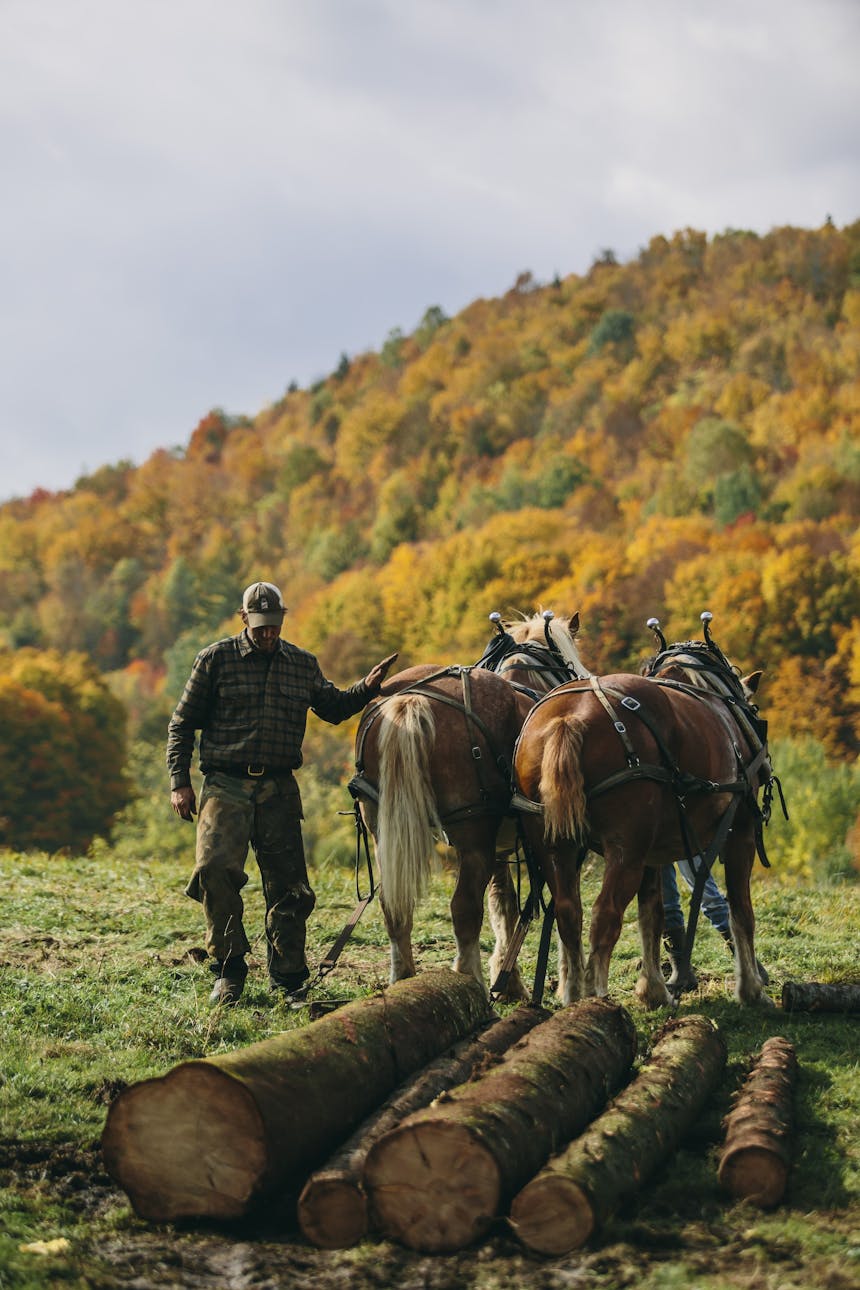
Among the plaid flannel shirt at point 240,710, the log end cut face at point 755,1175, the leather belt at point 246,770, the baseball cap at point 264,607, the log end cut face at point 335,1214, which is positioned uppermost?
the baseball cap at point 264,607

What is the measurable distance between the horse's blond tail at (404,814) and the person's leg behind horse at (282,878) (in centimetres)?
64

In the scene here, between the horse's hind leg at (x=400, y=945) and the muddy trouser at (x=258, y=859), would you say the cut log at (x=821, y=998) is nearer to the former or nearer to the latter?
the horse's hind leg at (x=400, y=945)

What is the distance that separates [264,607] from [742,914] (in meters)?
3.36

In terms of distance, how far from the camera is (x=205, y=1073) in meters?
4.23

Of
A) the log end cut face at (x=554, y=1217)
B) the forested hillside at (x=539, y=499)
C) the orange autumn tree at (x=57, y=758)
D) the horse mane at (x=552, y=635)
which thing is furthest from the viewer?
the forested hillside at (x=539, y=499)

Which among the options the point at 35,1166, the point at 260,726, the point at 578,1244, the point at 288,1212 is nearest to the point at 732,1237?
the point at 578,1244

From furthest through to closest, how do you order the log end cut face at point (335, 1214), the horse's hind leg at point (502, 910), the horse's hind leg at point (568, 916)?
the horse's hind leg at point (502, 910), the horse's hind leg at point (568, 916), the log end cut face at point (335, 1214)

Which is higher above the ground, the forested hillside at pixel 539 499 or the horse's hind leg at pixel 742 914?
the forested hillside at pixel 539 499

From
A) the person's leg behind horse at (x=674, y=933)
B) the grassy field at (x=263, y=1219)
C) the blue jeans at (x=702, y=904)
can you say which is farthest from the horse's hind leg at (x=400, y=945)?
the blue jeans at (x=702, y=904)

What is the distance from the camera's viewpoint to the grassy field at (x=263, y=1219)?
386 cm

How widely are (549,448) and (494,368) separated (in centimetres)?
2555

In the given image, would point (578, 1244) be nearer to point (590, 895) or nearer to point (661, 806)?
point (661, 806)

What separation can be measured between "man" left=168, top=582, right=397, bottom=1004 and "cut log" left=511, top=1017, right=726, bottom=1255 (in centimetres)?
257

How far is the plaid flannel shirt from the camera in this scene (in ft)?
23.7
